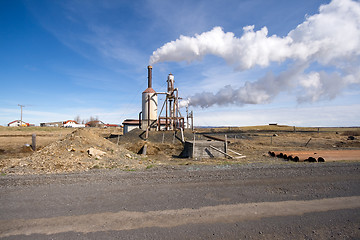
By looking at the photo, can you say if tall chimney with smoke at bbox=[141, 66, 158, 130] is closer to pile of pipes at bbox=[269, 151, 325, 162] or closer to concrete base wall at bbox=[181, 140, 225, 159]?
concrete base wall at bbox=[181, 140, 225, 159]

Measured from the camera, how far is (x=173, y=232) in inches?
179

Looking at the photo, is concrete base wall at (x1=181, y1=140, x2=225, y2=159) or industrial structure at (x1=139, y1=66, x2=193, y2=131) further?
industrial structure at (x1=139, y1=66, x2=193, y2=131)

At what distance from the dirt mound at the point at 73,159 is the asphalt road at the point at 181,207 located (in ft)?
7.08

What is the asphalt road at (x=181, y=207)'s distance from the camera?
458 cm

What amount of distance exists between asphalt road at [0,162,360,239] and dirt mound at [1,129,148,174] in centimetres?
216

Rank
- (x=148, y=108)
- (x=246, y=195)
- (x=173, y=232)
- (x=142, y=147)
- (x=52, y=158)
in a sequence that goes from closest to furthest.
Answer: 1. (x=173, y=232)
2. (x=246, y=195)
3. (x=52, y=158)
4. (x=142, y=147)
5. (x=148, y=108)

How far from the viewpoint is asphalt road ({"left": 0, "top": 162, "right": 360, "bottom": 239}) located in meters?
4.58

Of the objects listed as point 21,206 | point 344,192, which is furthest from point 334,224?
point 21,206

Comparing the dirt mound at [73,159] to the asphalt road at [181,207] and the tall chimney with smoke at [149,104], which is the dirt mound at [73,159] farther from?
the tall chimney with smoke at [149,104]

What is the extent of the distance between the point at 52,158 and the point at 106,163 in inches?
120

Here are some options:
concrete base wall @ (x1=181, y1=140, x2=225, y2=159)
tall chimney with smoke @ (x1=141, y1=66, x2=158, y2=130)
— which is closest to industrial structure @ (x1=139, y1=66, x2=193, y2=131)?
tall chimney with smoke @ (x1=141, y1=66, x2=158, y2=130)

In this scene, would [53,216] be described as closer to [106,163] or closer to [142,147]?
[106,163]

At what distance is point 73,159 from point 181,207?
8802 mm

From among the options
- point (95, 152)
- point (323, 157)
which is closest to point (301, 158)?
point (323, 157)
